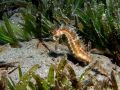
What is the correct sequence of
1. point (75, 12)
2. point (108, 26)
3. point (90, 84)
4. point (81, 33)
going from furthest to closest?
point (75, 12)
point (81, 33)
point (108, 26)
point (90, 84)

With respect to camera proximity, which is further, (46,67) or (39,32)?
(39,32)

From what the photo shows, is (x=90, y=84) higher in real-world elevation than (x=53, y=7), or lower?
lower

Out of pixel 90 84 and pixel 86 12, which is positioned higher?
pixel 86 12

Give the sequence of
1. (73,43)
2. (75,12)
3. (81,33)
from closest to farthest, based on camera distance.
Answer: (73,43) → (81,33) → (75,12)

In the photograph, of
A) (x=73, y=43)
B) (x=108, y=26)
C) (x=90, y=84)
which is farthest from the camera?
(x=108, y=26)

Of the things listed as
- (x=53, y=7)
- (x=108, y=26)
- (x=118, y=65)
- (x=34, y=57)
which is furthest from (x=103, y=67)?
(x=53, y=7)

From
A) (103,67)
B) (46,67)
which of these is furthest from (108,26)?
(46,67)

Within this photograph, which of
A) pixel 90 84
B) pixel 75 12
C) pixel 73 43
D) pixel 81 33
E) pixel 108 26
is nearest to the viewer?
pixel 90 84

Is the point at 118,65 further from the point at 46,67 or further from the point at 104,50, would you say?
the point at 46,67

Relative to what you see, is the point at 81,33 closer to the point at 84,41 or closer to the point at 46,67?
the point at 84,41
